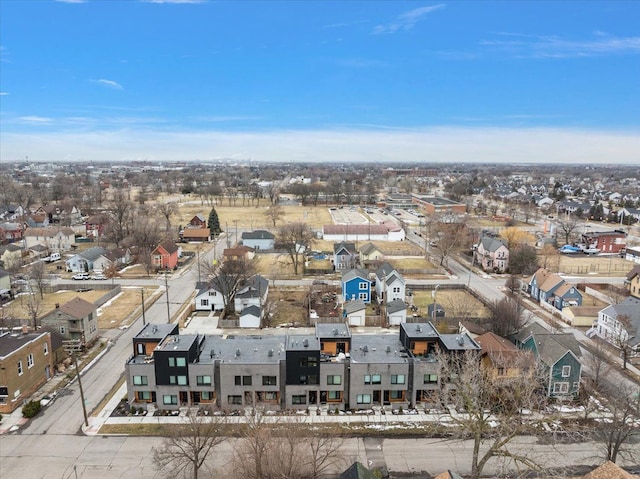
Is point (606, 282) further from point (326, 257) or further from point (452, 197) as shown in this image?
point (452, 197)

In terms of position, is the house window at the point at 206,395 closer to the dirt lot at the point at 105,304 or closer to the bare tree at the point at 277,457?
the bare tree at the point at 277,457

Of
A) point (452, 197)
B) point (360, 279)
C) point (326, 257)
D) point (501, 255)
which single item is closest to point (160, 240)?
point (326, 257)

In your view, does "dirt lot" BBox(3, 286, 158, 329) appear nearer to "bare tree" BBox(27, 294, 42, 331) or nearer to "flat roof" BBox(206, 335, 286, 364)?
"bare tree" BBox(27, 294, 42, 331)

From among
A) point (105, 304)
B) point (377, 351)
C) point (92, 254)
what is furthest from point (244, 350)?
point (92, 254)

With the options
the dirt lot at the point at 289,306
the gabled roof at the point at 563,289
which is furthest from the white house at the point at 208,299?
the gabled roof at the point at 563,289

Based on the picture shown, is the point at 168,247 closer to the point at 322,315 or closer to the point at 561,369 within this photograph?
the point at 322,315

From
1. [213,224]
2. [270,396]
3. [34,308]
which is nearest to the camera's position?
[270,396]
